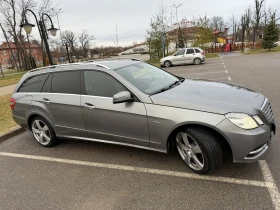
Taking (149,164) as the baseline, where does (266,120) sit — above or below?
above

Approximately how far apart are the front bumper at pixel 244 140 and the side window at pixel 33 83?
10.8ft

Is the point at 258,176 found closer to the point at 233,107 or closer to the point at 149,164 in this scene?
the point at 233,107

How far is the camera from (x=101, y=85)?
134 inches

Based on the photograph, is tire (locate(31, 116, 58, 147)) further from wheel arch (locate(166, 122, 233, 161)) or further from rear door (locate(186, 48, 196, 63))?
rear door (locate(186, 48, 196, 63))

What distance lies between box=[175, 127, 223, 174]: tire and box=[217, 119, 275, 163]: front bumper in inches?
7.6

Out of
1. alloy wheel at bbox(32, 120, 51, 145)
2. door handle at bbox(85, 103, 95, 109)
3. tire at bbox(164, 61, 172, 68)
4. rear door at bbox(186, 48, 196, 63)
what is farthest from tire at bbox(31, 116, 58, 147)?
rear door at bbox(186, 48, 196, 63)

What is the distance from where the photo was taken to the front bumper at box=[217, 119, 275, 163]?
2475 mm

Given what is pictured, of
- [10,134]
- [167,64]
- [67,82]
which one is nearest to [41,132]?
[67,82]

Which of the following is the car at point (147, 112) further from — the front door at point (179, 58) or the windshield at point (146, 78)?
the front door at point (179, 58)

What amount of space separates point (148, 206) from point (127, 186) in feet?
1.59

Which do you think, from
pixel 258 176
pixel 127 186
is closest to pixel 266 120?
pixel 258 176

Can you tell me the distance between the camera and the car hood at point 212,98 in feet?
8.63

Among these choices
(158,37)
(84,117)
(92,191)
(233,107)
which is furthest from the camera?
(158,37)

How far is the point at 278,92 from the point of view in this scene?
262 inches
